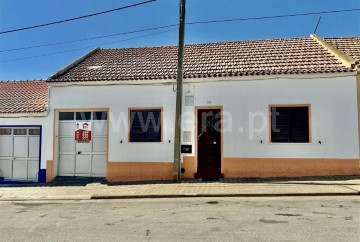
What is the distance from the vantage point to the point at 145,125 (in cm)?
1286

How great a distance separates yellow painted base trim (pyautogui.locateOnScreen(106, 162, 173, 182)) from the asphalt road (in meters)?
3.13

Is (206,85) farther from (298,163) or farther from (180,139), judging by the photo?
(298,163)

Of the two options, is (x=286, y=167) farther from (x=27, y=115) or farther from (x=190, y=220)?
(x=27, y=115)

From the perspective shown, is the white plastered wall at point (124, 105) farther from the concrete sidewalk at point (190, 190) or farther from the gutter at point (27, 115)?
the concrete sidewalk at point (190, 190)

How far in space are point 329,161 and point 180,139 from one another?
5074mm

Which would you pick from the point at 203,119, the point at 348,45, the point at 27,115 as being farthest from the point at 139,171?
the point at 348,45

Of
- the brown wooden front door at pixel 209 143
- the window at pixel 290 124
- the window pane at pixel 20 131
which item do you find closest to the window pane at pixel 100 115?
the window pane at pixel 20 131

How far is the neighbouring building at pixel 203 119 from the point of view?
1176 centimetres

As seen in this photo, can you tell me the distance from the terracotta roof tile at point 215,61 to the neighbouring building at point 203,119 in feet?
0.15

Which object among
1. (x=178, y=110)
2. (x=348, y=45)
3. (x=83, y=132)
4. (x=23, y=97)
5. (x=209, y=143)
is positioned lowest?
(x=209, y=143)

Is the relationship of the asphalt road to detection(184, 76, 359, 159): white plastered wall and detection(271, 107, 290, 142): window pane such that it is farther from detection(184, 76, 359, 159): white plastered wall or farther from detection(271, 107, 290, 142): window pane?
detection(271, 107, 290, 142): window pane

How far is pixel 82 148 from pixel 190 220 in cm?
775

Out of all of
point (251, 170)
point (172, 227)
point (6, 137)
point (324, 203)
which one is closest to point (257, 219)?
point (172, 227)

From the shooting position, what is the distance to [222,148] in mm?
12273
